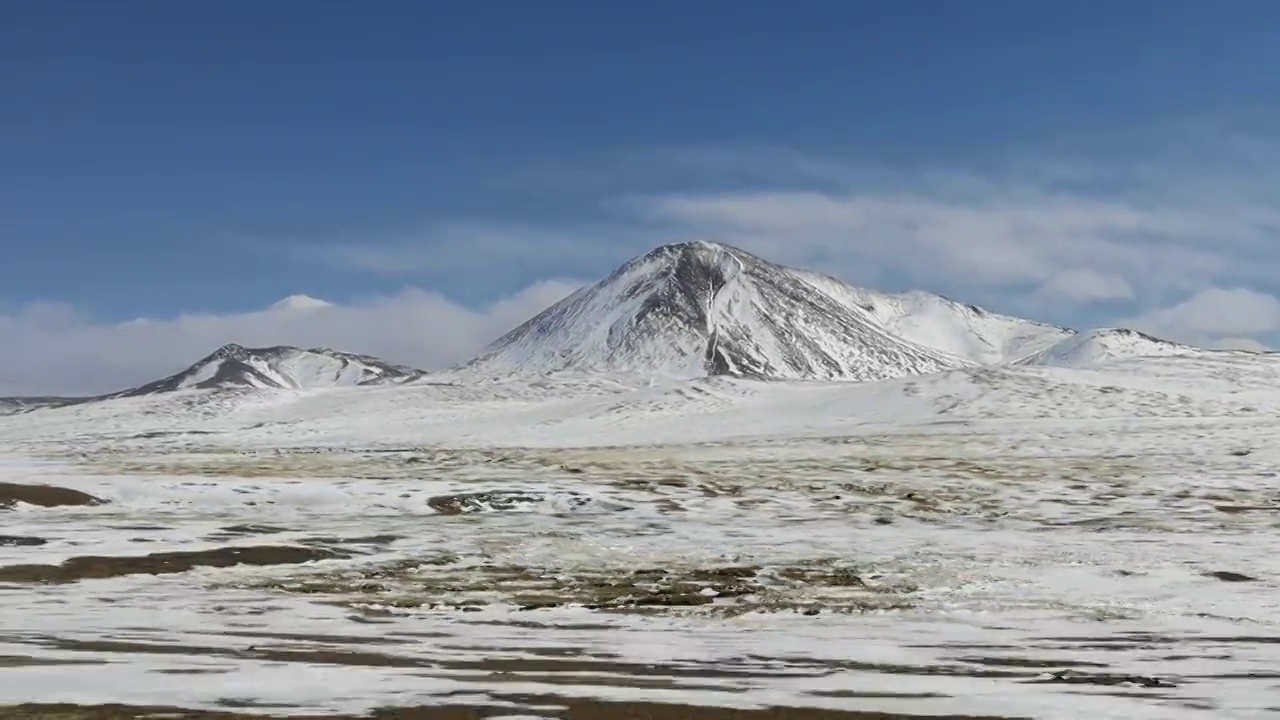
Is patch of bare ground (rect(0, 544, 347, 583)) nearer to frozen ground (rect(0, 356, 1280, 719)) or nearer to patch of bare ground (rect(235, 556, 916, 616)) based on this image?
frozen ground (rect(0, 356, 1280, 719))

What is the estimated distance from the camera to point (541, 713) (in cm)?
907

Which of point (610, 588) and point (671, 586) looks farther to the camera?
point (671, 586)

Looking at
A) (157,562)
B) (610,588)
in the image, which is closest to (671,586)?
(610,588)

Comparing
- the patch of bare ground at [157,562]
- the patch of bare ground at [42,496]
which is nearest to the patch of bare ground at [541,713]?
the patch of bare ground at [157,562]

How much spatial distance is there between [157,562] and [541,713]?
1451cm

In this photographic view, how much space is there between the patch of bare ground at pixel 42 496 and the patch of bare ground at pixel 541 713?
23242 mm

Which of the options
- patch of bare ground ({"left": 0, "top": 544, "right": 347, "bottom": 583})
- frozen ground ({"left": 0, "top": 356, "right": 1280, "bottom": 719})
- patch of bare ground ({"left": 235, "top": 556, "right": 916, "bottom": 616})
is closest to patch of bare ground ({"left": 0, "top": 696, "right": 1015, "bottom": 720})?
frozen ground ({"left": 0, "top": 356, "right": 1280, "bottom": 719})

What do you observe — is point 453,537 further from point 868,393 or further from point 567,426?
point 868,393

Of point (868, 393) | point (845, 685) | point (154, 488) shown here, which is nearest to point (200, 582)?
point (845, 685)

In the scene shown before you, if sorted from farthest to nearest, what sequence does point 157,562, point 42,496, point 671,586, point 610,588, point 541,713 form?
point 42,496, point 157,562, point 671,586, point 610,588, point 541,713

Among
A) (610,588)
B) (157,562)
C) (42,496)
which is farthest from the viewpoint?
(42,496)

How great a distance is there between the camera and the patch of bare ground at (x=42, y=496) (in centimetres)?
3006

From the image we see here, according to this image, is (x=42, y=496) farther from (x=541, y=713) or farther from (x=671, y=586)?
(x=541, y=713)

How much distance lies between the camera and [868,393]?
10012 cm
